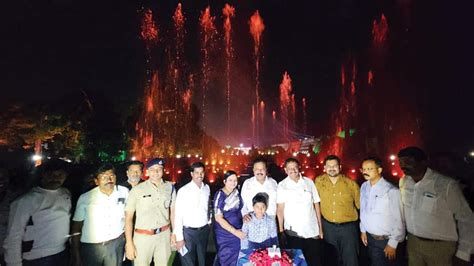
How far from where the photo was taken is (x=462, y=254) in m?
3.66

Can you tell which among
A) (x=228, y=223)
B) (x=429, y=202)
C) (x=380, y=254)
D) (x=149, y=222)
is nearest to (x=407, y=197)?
(x=429, y=202)

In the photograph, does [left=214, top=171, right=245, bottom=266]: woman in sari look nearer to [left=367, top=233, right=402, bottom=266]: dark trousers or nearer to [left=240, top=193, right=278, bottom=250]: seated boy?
[left=240, top=193, right=278, bottom=250]: seated boy

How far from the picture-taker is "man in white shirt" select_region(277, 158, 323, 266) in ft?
17.4

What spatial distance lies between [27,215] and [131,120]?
1701 inches

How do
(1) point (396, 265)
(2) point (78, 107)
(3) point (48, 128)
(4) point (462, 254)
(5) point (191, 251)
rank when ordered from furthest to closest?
(2) point (78, 107)
(3) point (48, 128)
(5) point (191, 251)
(1) point (396, 265)
(4) point (462, 254)

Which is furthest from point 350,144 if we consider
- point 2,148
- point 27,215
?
point 2,148

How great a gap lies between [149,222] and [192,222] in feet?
2.69

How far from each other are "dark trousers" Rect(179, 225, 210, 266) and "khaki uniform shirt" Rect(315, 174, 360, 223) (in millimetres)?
2489

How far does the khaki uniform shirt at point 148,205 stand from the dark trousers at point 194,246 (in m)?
0.53

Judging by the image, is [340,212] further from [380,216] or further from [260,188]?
[260,188]

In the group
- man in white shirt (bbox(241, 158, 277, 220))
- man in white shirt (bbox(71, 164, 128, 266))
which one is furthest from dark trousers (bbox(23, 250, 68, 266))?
man in white shirt (bbox(241, 158, 277, 220))

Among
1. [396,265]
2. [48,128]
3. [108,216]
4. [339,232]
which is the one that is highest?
[48,128]

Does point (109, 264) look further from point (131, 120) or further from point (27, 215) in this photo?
point (131, 120)

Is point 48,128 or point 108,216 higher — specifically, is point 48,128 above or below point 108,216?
above
